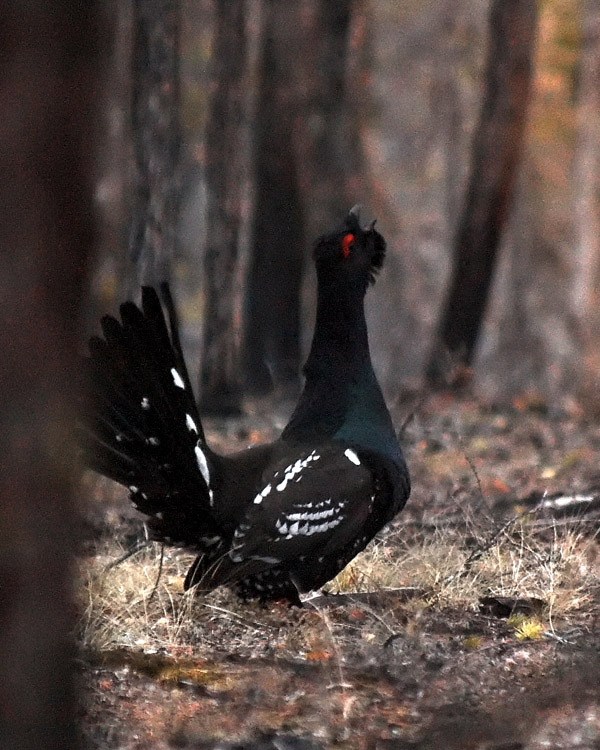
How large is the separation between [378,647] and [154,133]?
616 cm

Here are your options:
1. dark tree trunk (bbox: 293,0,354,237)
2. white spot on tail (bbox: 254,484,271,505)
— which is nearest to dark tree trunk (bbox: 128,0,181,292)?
white spot on tail (bbox: 254,484,271,505)

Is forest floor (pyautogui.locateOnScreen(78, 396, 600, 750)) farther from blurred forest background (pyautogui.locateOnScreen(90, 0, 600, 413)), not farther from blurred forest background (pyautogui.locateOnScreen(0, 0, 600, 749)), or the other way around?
blurred forest background (pyautogui.locateOnScreen(90, 0, 600, 413))

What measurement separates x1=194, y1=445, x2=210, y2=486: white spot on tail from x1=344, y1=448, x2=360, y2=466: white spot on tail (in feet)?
1.97

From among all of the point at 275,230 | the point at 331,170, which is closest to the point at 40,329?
→ the point at 275,230

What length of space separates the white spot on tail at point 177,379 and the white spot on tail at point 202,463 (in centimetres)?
30

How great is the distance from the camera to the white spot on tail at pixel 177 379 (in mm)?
5285

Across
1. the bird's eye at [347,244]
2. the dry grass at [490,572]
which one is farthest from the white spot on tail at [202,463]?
the bird's eye at [347,244]

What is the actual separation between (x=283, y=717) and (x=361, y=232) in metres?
2.38

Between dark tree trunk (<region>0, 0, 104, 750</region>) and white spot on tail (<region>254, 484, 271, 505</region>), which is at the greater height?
dark tree trunk (<region>0, 0, 104, 750</region>)

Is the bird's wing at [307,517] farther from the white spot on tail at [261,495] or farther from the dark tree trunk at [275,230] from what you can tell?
the dark tree trunk at [275,230]

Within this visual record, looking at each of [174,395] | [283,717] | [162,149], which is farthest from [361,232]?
[162,149]

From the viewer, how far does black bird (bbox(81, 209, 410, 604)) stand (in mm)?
5309

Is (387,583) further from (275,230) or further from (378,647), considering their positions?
(275,230)

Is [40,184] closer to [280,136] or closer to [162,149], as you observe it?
[162,149]
